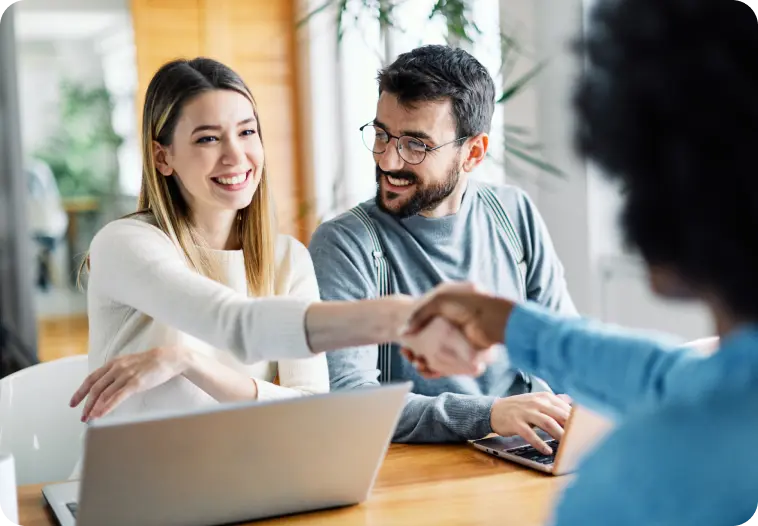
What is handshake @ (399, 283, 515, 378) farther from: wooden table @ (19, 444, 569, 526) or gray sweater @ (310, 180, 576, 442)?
gray sweater @ (310, 180, 576, 442)

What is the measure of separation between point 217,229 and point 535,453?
2.49ft

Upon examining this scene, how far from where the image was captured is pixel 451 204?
2301mm

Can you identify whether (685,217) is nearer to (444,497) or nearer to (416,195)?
(444,497)

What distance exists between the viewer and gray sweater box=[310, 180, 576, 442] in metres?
1.99

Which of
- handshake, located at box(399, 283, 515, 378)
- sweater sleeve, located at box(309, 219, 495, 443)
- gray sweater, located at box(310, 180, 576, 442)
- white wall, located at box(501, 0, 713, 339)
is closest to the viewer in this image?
handshake, located at box(399, 283, 515, 378)

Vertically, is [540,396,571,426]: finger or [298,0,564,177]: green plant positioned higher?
[298,0,564,177]: green plant

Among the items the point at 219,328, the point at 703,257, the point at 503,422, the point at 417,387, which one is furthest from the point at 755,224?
the point at 417,387

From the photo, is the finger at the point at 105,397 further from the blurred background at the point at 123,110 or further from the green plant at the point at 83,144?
the green plant at the point at 83,144

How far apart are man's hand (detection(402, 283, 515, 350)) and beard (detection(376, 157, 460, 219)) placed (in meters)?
0.91

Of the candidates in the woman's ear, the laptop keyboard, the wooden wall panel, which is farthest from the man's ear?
the wooden wall panel

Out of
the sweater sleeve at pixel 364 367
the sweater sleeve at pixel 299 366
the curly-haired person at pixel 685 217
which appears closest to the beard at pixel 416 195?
the sweater sleeve at pixel 364 367

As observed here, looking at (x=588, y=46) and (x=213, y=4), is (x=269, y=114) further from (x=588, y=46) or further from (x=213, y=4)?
(x=588, y=46)

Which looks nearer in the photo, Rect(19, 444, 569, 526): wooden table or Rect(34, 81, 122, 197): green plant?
Rect(19, 444, 569, 526): wooden table

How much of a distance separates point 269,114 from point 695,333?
110 inches
